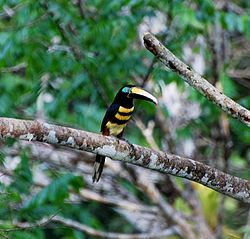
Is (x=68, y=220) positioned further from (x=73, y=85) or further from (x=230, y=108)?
(x=230, y=108)

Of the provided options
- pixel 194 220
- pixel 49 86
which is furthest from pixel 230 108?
pixel 194 220

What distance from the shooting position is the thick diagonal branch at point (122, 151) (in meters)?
2.92

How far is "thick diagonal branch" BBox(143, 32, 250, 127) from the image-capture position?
3.22 meters

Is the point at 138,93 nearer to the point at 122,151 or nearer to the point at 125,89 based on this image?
the point at 125,89

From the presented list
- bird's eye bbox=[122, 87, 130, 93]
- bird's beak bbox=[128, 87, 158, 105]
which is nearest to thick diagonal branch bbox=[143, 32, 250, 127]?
bird's beak bbox=[128, 87, 158, 105]

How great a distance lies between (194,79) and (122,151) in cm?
46

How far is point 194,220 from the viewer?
6367 mm

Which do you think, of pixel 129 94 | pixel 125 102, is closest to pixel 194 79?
pixel 129 94

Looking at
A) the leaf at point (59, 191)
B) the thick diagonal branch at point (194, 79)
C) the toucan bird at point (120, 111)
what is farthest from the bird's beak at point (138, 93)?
the leaf at point (59, 191)

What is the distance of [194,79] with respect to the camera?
3.27 metres

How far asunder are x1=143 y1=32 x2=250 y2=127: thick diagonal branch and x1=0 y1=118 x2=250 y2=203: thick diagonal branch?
32 cm

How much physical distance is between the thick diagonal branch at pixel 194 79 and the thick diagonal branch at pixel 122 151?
1.05ft

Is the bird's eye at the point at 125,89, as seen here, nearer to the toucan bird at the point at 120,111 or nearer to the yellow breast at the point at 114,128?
the toucan bird at the point at 120,111

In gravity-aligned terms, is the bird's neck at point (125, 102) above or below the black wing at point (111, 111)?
above
